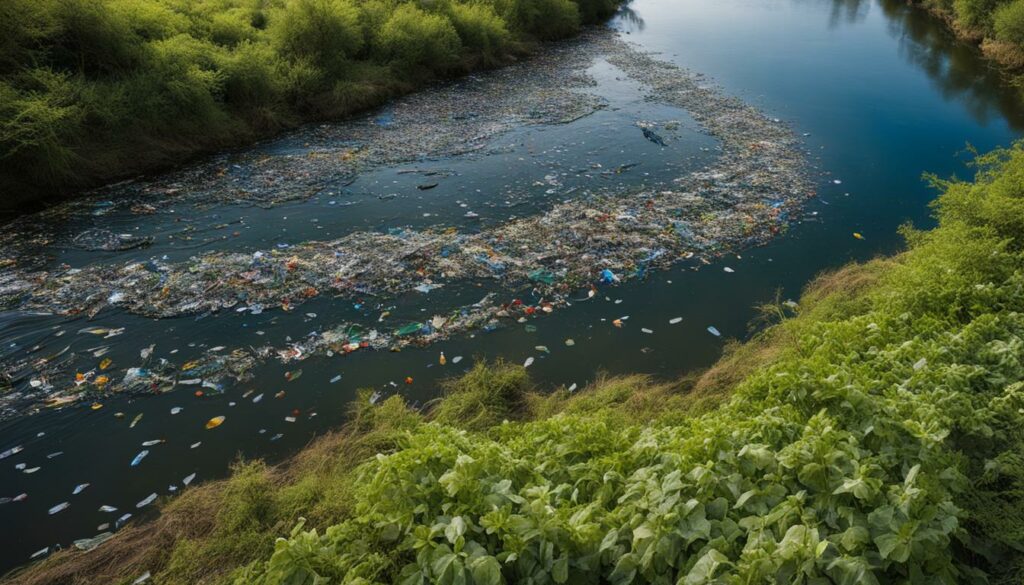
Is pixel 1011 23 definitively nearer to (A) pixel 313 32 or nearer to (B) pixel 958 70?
(B) pixel 958 70

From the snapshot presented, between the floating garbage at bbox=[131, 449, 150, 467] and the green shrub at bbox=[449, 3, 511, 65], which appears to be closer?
the floating garbage at bbox=[131, 449, 150, 467]

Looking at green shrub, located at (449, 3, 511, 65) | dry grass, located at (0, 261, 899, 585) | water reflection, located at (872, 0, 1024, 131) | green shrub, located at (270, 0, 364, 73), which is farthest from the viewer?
green shrub, located at (449, 3, 511, 65)

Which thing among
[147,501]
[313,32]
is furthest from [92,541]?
[313,32]

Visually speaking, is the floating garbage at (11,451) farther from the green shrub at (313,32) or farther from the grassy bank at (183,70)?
the green shrub at (313,32)

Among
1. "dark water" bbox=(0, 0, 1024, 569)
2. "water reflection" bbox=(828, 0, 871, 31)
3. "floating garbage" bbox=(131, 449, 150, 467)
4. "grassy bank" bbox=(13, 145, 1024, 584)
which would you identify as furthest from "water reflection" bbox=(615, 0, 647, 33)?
"floating garbage" bbox=(131, 449, 150, 467)

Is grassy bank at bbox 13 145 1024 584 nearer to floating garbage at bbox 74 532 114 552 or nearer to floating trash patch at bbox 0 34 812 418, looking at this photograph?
floating garbage at bbox 74 532 114 552

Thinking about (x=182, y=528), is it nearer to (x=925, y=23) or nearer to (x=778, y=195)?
(x=778, y=195)

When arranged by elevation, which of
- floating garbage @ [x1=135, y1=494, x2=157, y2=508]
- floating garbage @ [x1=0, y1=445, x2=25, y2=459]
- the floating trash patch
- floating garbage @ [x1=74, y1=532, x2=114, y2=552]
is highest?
the floating trash patch

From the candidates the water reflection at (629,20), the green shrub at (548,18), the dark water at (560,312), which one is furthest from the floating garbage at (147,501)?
the water reflection at (629,20)
